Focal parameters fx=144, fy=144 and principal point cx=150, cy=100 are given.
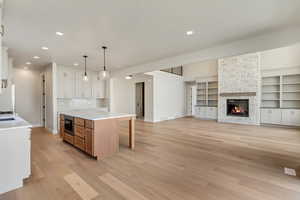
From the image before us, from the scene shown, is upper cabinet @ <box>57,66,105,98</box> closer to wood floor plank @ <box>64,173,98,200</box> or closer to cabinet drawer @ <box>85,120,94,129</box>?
cabinet drawer @ <box>85,120,94,129</box>

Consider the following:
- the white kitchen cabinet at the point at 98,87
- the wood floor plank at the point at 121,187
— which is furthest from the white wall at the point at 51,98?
the wood floor plank at the point at 121,187

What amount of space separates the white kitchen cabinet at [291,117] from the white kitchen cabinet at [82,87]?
27.4 feet

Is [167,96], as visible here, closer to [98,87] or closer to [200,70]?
[200,70]

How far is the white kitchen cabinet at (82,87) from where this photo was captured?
6.18m

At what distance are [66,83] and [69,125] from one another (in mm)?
2847

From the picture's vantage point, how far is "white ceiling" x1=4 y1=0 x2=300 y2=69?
6.84 feet

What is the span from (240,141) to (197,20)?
3.47 meters

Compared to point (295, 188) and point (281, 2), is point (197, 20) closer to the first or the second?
point (281, 2)

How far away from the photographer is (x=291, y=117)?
5.80m

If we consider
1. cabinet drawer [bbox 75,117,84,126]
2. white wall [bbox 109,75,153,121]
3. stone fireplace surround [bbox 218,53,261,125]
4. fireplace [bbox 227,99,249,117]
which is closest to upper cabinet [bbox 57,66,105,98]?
white wall [bbox 109,75,153,121]

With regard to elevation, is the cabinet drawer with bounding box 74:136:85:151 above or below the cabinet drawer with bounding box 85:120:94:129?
below

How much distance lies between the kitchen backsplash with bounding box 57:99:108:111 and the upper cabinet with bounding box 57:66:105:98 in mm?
302

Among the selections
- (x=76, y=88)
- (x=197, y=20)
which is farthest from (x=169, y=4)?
(x=76, y=88)

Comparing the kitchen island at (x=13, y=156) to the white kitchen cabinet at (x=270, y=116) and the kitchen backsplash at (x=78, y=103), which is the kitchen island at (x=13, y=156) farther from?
the white kitchen cabinet at (x=270, y=116)
